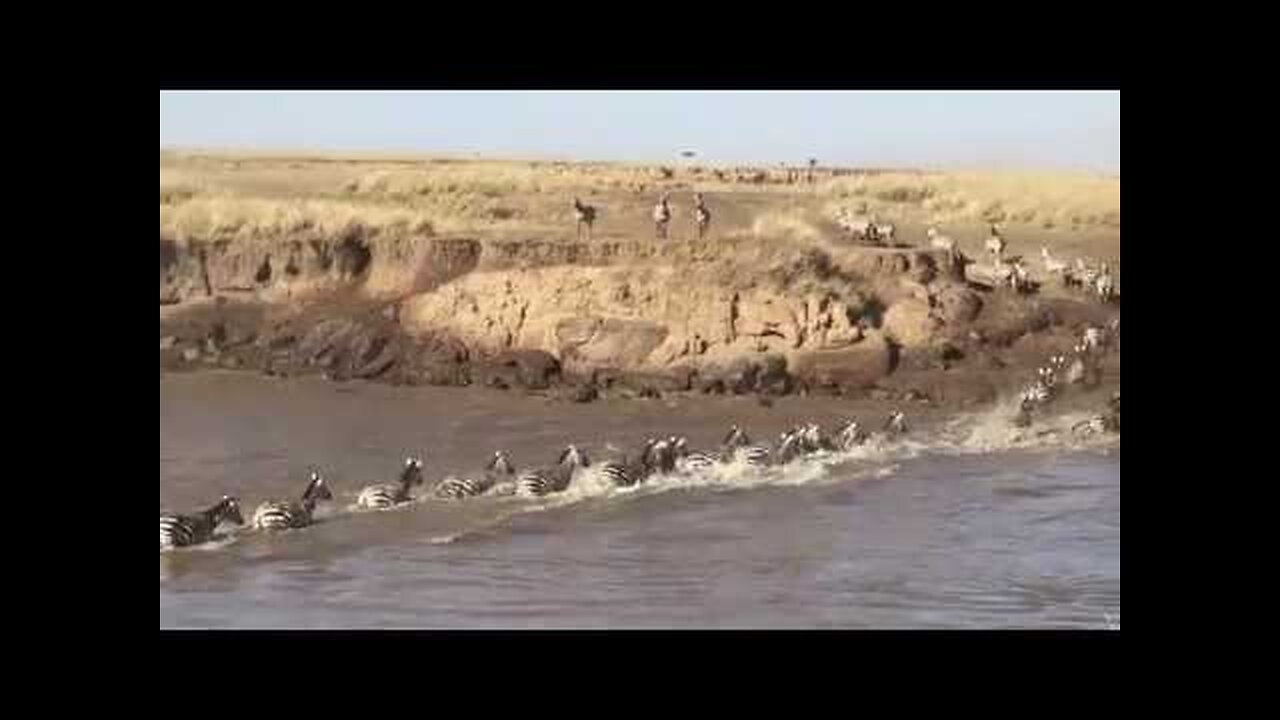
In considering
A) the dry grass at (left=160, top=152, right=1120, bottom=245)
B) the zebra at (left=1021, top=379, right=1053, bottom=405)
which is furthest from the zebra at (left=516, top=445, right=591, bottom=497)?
the zebra at (left=1021, top=379, right=1053, bottom=405)

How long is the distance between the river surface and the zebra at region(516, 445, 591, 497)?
0.10ft

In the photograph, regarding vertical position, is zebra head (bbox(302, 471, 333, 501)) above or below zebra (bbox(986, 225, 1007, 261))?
below

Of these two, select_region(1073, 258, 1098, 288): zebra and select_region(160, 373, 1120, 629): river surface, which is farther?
select_region(1073, 258, 1098, 288): zebra

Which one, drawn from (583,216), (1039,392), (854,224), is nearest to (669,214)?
(583,216)

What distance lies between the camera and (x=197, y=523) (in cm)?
483

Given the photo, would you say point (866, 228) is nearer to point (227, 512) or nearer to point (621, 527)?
point (621, 527)

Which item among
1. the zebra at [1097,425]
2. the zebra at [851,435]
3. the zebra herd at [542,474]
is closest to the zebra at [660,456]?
the zebra herd at [542,474]

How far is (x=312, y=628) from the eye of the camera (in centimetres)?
479

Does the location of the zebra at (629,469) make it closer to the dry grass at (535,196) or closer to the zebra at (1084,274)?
the dry grass at (535,196)

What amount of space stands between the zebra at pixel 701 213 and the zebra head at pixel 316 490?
134 cm

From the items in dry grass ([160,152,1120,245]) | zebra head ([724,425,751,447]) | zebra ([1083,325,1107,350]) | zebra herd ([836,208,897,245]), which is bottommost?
zebra head ([724,425,751,447])

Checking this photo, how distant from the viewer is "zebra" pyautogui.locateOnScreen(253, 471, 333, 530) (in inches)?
191

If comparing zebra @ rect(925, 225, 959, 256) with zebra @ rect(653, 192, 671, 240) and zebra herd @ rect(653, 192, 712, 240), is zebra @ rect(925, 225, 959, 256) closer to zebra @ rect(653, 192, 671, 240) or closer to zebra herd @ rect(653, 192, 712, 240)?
zebra herd @ rect(653, 192, 712, 240)

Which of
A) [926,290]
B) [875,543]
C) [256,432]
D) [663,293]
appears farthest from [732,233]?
[256,432]
